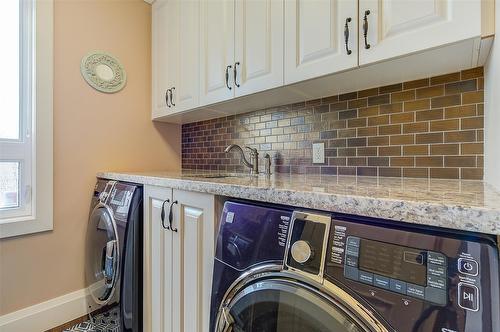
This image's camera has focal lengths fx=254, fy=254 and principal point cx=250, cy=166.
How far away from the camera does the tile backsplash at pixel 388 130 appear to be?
1038 mm

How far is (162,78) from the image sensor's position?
2023 millimetres

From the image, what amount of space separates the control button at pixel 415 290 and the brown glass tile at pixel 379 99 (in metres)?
1.01

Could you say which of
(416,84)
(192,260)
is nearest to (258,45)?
(416,84)

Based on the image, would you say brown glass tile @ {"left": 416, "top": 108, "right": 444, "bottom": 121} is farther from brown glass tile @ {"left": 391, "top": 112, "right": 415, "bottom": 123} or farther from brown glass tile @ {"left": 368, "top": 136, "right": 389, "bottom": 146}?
brown glass tile @ {"left": 368, "top": 136, "right": 389, "bottom": 146}

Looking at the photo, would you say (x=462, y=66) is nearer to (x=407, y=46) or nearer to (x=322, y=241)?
(x=407, y=46)

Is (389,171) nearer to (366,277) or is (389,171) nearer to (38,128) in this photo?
(366,277)

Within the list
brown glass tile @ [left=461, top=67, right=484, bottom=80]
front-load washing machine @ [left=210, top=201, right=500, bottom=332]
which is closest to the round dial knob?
front-load washing machine @ [left=210, top=201, right=500, bottom=332]

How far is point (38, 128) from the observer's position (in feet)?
5.39

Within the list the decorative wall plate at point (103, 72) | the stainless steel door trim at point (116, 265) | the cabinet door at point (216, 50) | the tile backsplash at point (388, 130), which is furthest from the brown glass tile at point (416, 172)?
the decorative wall plate at point (103, 72)

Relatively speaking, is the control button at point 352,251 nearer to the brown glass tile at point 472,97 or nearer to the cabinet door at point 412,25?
the cabinet door at point 412,25

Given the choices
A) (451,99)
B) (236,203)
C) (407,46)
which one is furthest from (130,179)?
(451,99)

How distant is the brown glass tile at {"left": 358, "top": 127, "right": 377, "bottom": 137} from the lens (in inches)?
49.8

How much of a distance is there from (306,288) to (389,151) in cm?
90

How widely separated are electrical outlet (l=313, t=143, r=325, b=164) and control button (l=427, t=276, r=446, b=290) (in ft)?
3.37
